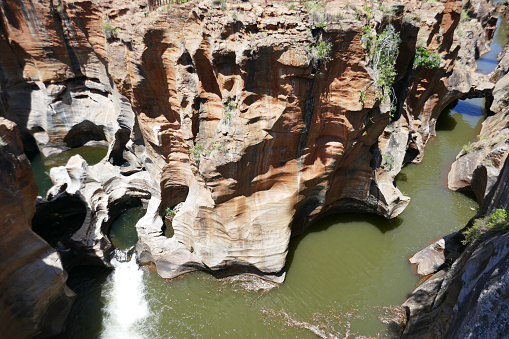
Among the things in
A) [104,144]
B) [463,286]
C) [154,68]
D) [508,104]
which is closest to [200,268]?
[154,68]

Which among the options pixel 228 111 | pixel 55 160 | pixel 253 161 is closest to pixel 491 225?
pixel 253 161

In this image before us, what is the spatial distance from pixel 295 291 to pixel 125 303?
16.6 ft

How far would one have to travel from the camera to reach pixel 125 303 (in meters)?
8.81

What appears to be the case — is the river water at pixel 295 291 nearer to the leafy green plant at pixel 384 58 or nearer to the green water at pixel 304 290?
the green water at pixel 304 290

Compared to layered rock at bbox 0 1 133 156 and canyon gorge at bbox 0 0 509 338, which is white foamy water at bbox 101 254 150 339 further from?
layered rock at bbox 0 1 133 156

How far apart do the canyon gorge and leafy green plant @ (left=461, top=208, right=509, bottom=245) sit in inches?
8.5

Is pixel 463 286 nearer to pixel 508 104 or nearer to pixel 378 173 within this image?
pixel 378 173

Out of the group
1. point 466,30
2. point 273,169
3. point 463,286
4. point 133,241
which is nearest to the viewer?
point 463,286

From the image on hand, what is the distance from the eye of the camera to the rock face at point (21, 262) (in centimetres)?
670

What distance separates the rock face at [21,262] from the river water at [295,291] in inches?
50.3

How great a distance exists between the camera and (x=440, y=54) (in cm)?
1251

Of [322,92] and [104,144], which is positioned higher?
[322,92]

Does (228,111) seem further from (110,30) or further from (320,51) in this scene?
(110,30)

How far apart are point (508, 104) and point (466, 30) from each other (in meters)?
4.90
